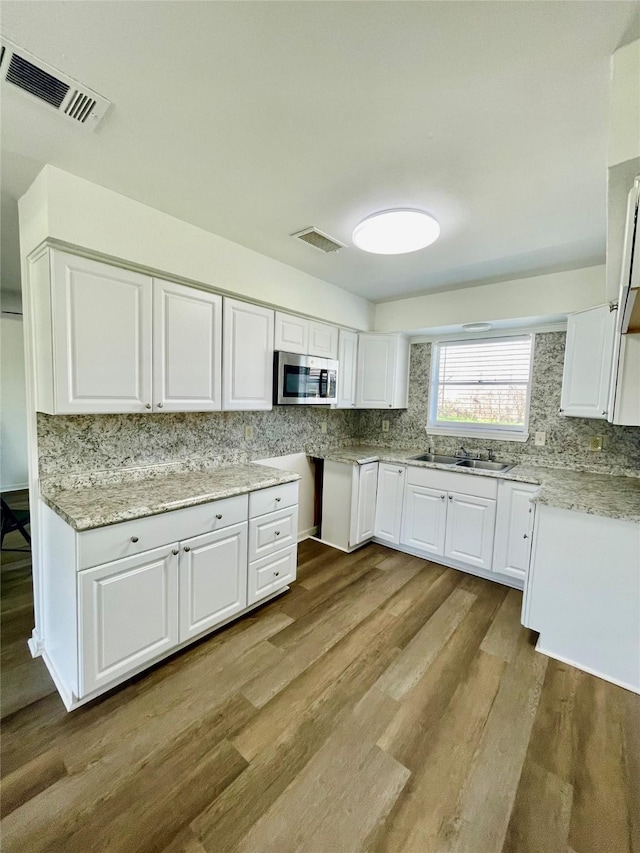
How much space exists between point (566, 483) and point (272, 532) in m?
2.13

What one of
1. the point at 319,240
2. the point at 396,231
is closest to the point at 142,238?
the point at 319,240

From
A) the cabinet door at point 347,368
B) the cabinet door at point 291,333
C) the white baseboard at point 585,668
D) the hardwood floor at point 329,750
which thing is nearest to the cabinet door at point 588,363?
the white baseboard at point 585,668

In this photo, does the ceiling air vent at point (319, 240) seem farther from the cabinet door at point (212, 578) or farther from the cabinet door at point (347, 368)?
the cabinet door at point (212, 578)

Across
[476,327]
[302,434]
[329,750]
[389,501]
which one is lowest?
[329,750]

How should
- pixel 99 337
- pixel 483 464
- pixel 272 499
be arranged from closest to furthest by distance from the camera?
pixel 99 337
pixel 272 499
pixel 483 464

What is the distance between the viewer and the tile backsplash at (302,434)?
2.05m

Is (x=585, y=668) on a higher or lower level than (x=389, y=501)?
lower

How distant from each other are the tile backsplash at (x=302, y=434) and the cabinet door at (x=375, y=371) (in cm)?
36

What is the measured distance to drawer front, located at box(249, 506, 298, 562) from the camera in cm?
230

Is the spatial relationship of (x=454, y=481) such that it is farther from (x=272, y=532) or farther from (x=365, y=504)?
(x=272, y=532)

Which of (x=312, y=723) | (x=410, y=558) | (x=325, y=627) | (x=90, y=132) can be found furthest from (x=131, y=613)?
(x=410, y=558)

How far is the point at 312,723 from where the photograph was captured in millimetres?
1600

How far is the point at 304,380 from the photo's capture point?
298 cm

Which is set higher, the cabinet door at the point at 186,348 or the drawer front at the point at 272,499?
the cabinet door at the point at 186,348
